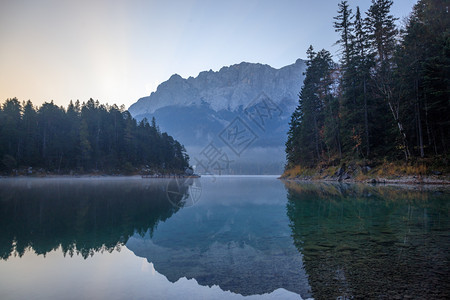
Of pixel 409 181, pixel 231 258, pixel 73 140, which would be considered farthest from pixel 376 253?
pixel 73 140

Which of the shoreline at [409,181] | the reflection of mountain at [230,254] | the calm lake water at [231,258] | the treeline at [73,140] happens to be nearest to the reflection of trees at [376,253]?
the calm lake water at [231,258]

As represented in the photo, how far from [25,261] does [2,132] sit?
86.1 meters

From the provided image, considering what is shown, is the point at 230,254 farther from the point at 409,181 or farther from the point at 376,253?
the point at 409,181

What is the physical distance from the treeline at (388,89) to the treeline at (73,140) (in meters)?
66.5

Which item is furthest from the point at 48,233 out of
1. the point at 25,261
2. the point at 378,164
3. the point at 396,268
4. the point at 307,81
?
the point at 307,81

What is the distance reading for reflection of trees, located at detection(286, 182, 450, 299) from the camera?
466cm

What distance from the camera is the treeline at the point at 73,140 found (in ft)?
242

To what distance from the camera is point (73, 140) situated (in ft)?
268

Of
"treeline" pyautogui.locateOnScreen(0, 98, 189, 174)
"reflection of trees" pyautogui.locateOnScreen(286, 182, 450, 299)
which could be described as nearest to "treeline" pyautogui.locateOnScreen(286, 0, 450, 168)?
"reflection of trees" pyautogui.locateOnScreen(286, 182, 450, 299)

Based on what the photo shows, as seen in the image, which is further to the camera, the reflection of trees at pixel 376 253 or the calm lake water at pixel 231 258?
the calm lake water at pixel 231 258

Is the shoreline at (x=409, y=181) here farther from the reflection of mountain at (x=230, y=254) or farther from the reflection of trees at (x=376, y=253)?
the reflection of mountain at (x=230, y=254)

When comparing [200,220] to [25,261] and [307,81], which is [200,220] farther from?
[307,81]

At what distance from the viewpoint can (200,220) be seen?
551 inches

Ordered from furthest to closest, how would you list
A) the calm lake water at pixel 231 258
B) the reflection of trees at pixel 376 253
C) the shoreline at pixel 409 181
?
the shoreline at pixel 409 181, the calm lake water at pixel 231 258, the reflection of trees at pixel 376 253
